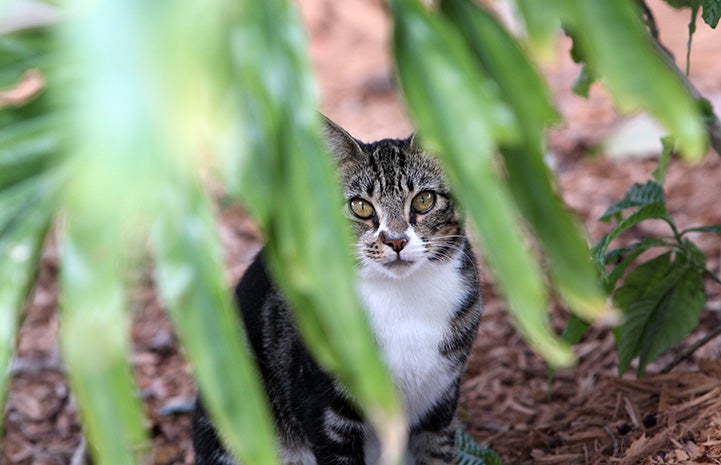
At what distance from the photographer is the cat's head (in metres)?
2.45

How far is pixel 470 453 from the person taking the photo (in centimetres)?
271

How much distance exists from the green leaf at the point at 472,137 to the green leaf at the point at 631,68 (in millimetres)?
137

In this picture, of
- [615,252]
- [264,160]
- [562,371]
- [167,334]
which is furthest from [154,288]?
[264,160]

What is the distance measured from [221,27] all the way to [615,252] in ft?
5.89

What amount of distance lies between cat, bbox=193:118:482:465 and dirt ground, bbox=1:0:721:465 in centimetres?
29

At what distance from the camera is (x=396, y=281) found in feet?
8.21

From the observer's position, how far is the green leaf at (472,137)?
1146 millimetres

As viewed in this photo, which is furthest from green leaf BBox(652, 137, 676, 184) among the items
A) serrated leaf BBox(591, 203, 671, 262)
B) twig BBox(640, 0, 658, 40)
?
twig BBox(640, 0, 658, 40)

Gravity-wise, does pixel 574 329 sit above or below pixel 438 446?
above

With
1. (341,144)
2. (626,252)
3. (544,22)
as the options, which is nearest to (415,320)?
(341,144)

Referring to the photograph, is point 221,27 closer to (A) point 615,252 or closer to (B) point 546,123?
(B) point 546,123

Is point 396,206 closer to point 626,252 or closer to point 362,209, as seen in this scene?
point 362,209

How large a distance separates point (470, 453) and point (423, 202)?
29.1 inches

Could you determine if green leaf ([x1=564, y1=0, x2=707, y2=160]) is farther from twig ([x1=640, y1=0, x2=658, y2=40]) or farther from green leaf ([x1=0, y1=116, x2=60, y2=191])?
twig ([x1=640, y1=0, x2=658, y2=40])
